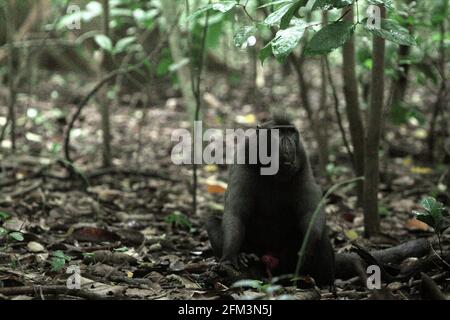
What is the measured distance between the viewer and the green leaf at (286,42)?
2.81 meters

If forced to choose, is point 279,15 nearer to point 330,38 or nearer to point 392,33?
point 330,38

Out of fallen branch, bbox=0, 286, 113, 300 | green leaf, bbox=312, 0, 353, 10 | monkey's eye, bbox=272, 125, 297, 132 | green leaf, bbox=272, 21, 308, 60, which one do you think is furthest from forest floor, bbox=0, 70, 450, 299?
green leaf, bbox=312, 0, 353, 10

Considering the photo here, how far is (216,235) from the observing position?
4.04m

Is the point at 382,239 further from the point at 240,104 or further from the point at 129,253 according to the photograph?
the point at 240,104

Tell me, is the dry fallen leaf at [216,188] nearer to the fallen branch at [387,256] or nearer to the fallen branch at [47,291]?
the fallen branch at [387,256]

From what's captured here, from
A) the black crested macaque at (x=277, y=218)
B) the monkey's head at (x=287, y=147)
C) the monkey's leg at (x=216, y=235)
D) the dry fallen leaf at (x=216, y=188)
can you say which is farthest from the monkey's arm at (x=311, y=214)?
the dry fallen leaf at (x=216, y=188)

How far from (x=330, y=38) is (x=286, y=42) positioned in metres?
0.21

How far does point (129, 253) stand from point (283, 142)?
122 centimetres

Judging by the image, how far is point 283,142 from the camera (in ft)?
12.2

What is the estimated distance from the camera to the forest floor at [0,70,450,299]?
3299mm

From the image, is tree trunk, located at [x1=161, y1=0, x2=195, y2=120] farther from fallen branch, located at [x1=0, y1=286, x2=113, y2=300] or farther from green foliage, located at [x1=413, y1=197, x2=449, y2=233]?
fallen branch, located at [x1=0, y1=286, x2=113, y2=300]

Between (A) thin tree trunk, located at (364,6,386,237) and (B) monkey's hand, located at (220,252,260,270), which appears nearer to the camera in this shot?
(B) monkey's hand, located at (220,252,260,270)

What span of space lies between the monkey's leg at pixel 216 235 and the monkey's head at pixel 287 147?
55cm

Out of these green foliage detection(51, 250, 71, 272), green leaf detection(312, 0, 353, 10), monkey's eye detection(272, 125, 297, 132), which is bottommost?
green foliage detection(51, 250, 71, 272)
